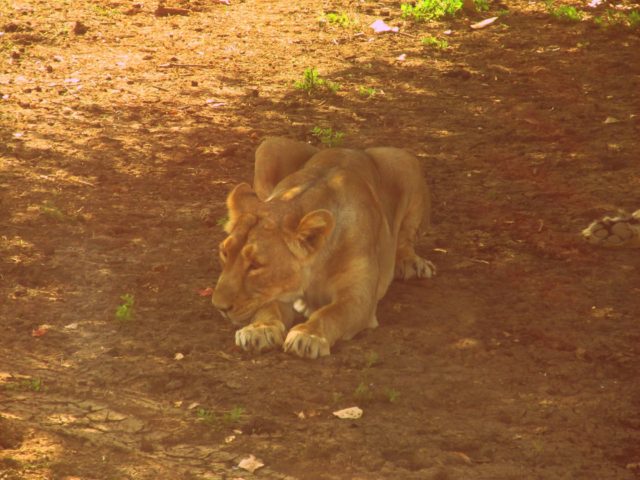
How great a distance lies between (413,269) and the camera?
6.70 meters

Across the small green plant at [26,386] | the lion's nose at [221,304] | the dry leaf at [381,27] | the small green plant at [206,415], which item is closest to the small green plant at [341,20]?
the dry leaf at [381,27]

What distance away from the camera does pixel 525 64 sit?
34.5 ft

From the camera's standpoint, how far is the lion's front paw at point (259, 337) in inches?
215

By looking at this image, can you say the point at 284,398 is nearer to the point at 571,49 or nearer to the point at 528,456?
the point at 528,456

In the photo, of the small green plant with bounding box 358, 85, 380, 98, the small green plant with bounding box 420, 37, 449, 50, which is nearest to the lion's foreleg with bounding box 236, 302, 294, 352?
the small green plant with bounding box 358, 85, 380, 98

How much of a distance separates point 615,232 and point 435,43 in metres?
4.51

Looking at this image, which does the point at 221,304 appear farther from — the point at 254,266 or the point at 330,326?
the point at 330,326

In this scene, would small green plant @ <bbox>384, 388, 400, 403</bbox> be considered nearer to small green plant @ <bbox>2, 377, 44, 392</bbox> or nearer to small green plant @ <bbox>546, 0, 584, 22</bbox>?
small green plant @ <bbox>2, 377, 44, 392</bbox>

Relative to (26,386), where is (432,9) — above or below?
above

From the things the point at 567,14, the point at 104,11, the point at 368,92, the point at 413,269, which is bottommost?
the point at 413,269

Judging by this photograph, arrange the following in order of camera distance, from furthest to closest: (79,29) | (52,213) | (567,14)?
1. (567,14)
2. (79,29)
3. (52,213)

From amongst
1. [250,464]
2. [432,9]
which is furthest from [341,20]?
[250,464]

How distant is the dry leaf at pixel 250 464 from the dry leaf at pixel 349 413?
522 millimetres

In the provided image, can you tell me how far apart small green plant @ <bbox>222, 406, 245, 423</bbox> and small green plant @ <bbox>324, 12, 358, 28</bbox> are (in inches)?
296
